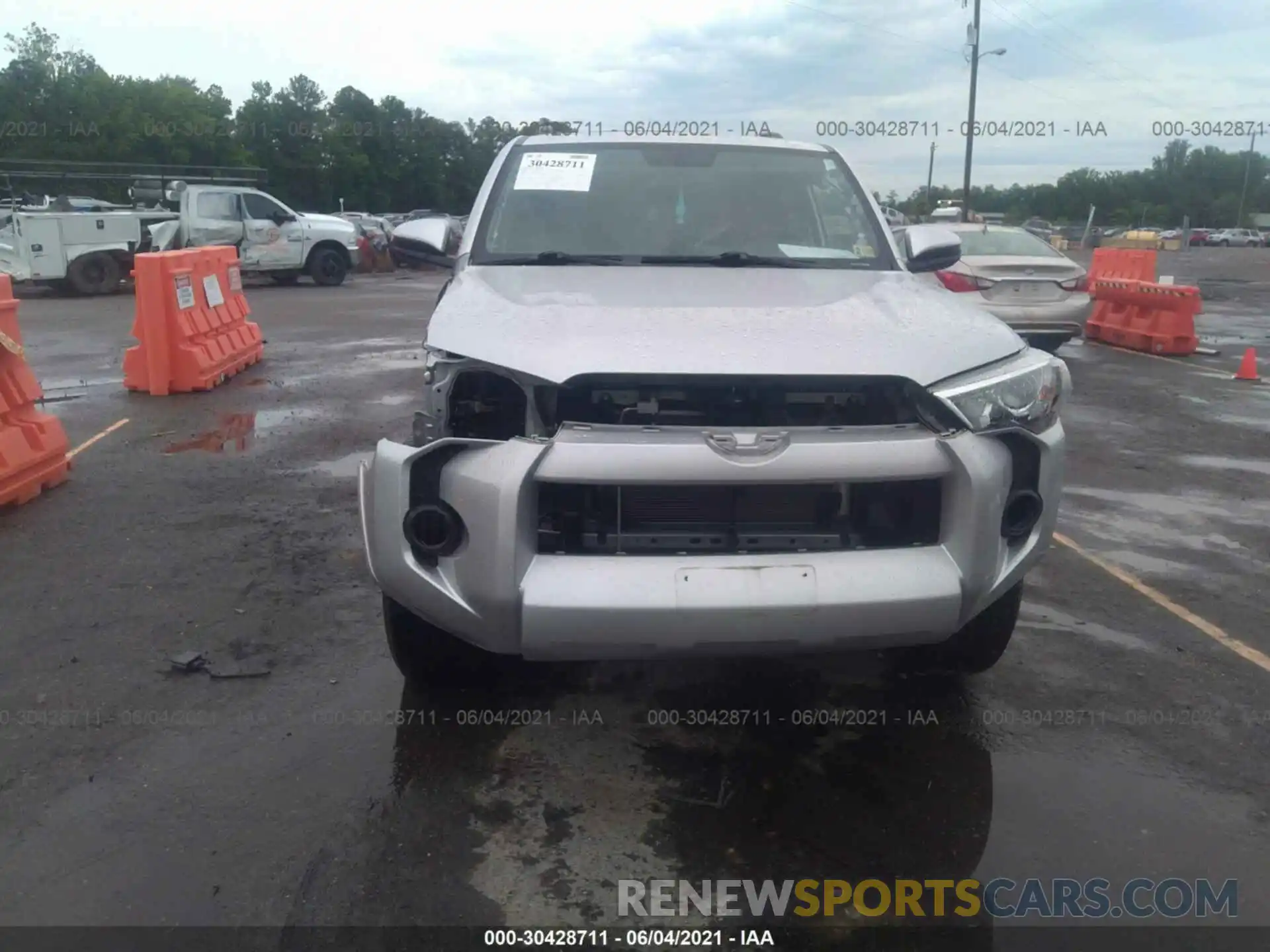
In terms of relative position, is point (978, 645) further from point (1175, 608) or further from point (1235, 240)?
point (1235, 240)

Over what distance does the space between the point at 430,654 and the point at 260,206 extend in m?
20.1

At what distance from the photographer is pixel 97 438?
7586mm

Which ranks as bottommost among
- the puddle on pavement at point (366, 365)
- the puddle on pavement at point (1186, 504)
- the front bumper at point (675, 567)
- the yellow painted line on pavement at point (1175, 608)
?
the yellow painted line on pavement at point (1175, 608)

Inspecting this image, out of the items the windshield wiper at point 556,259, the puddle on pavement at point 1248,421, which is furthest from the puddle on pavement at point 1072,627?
the puddle on pavement at point 1248,421

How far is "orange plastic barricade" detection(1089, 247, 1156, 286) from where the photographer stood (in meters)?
15.9

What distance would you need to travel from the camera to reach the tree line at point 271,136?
4903 cm

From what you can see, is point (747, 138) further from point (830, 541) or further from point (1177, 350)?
point (1177, 350)

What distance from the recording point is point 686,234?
4223mm

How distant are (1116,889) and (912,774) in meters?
0.66

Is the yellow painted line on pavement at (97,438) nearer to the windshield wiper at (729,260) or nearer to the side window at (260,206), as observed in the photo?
the windshield wiper at (729,260)

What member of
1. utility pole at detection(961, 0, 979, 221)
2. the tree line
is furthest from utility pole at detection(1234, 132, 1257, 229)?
utility pole at detection(961, 0, 979, 221)

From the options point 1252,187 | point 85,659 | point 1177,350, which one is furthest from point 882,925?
point 1252,187

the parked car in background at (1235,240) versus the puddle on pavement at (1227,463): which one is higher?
the parked car in background at (1235,240)

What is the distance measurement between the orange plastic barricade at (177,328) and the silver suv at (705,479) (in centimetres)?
671
